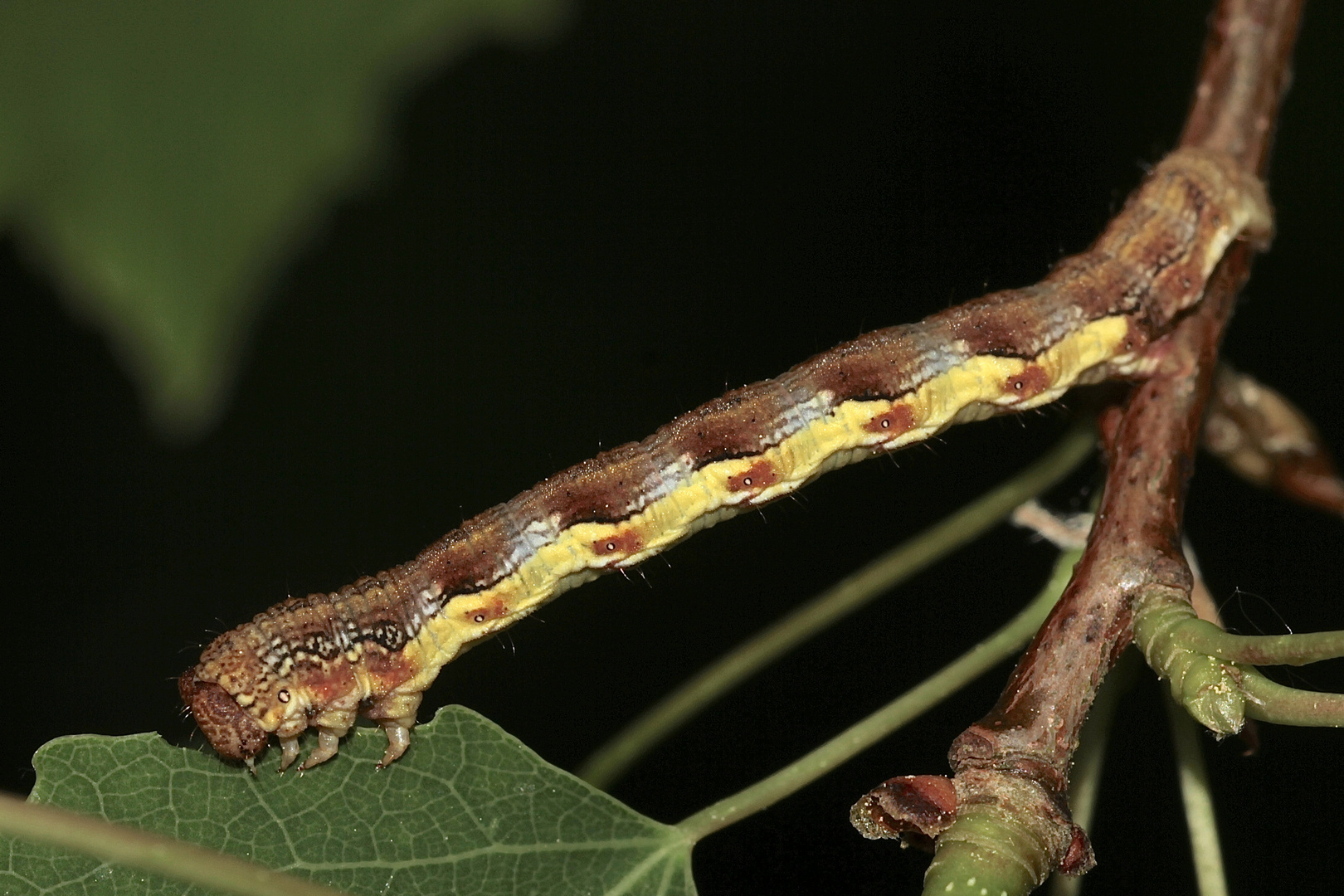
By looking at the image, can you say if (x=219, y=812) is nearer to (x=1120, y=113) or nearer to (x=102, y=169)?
(x=102, y=169)

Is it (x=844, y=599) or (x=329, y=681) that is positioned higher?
(x=844, y=599)

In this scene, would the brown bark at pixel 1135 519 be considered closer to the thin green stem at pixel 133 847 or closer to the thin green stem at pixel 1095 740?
the thin green stem at pixel 1095 740

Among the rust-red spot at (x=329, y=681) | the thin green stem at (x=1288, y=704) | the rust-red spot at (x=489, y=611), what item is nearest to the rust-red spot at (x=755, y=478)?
the rust-red spot at (x=489, y=611)

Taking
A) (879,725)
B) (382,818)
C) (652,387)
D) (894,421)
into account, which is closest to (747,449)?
(894,421)

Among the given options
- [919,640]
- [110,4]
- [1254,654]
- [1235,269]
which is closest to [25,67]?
[110,4]


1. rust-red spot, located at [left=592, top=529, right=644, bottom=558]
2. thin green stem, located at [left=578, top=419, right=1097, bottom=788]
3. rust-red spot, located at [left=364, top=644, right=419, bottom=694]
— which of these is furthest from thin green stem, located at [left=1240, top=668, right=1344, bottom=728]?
rust-red spot, located at [left=364, top=644, right=419, bottom=694]

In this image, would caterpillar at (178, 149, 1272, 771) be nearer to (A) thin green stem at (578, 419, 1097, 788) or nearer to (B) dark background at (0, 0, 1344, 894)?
(A) thin green stem at (578, 419, 1097, 788)

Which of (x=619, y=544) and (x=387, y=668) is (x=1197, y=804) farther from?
(x=387, y=668)
